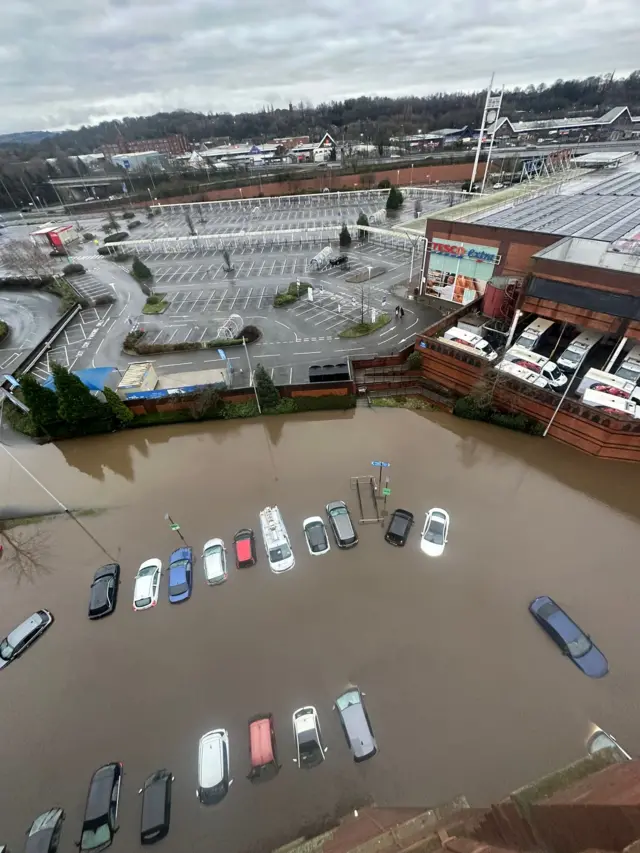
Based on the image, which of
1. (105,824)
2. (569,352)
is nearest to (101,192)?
(569,352)

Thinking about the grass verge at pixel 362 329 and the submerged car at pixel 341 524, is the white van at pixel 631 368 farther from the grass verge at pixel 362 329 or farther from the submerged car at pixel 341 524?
the submerged car at pixel 341 524

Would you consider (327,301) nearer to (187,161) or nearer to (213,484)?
(213,484)

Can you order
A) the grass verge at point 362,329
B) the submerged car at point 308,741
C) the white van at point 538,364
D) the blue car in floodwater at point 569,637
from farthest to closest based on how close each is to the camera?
the grass verge at point 362,329 < the white van at point 538,364 < the blue car in floodwater at point 569,637 < the submerged car at point 308,741

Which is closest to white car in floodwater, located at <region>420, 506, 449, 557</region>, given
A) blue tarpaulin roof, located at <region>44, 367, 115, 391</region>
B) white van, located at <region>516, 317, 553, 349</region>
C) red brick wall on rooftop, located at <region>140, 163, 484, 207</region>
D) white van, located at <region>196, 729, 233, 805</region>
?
white van, located at <region>196, 729, 233, 805</region>

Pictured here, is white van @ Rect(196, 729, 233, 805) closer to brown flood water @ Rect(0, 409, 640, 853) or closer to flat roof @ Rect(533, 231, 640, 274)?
brown flood water @ Rect(0, 409, 640, 853)

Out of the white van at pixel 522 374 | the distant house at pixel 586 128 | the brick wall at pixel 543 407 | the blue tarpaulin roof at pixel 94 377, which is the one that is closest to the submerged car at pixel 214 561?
the blue tarpaulin roof at pixel 94 377
